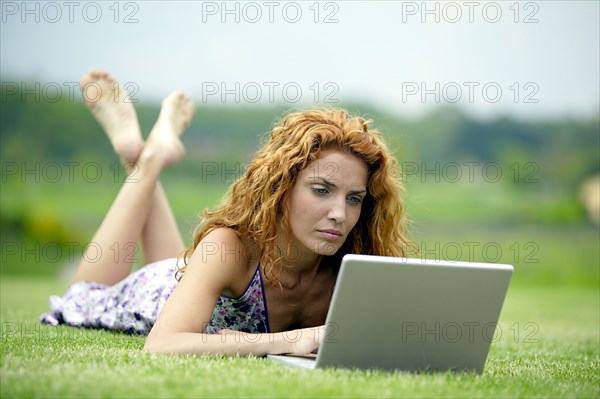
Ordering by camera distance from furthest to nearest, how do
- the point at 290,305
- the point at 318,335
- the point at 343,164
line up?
1. the point at 290,305
2. the point at 343,164
3. the point at 318,335

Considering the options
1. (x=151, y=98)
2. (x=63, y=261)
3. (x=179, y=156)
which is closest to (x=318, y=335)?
(x=179, y=156)

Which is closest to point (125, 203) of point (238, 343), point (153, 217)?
point (153, 217)

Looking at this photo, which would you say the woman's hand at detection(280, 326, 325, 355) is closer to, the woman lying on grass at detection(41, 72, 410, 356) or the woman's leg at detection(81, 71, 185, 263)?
the woman lying on grass at detection(41, 72, 410, 356)

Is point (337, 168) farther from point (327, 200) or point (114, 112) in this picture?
point (114, 112)

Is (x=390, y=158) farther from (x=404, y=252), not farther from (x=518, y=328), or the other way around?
(x=518, y=328)

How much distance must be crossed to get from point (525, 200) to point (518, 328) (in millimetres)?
12203

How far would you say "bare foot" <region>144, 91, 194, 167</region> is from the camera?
191 inches

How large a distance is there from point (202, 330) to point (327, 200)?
0.69 m

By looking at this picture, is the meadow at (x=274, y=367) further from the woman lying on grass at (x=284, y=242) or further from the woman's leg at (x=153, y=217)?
the woman's leg at (x=153, y=217)

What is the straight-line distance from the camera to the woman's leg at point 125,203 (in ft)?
14.9

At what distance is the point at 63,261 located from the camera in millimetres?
14977

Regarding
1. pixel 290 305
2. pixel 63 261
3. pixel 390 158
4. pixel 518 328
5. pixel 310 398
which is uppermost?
pixel 390 158
